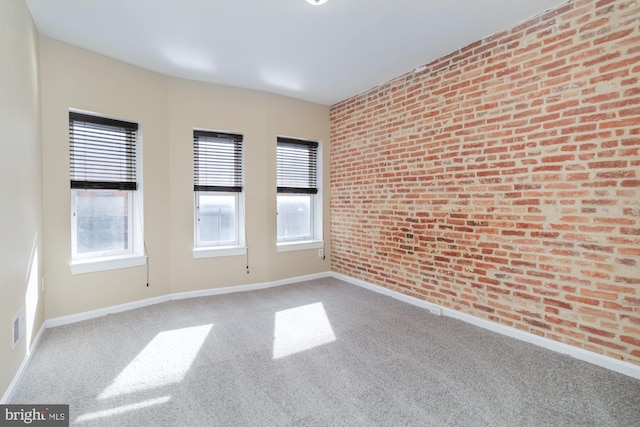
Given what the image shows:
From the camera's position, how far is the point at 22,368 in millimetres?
2141

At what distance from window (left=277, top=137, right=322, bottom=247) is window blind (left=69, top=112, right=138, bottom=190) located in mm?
1900

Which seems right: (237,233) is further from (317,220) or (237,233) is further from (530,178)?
(530,178)

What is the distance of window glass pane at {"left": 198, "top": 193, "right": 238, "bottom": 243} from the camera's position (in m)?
4.04

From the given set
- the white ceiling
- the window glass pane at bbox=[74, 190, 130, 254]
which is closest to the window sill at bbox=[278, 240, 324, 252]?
the window glass pane at bbox=[74, 190, 130, 254]

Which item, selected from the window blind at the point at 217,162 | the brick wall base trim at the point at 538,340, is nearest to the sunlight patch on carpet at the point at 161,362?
the window blind at the point at 217,162

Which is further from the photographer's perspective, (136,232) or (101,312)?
(136,232)

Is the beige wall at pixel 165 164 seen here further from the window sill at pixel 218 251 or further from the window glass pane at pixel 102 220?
the window glass pane at pixel 102 220

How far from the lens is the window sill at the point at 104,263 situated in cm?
308

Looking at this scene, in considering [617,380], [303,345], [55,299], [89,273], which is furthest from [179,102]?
[617,380]

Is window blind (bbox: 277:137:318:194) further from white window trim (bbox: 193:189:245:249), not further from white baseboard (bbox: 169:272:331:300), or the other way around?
white baseboard (bbox: 169:272:331:300)

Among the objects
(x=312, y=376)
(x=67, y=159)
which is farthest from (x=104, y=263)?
(x=312, y=376)

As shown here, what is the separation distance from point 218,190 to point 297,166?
1285 mm

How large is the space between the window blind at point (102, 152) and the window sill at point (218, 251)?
1059 mm

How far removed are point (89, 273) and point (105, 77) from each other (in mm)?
2043
